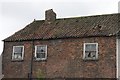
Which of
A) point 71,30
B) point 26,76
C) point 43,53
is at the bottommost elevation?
point 26,76

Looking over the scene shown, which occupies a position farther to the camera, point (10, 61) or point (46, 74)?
point (10, 61)

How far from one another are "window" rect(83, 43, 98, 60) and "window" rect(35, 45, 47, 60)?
441 centimetres

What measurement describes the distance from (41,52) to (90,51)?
5346 millimetres

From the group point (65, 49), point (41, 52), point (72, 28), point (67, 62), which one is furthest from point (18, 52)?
point (72, 28)

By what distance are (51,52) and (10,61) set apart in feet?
16.1

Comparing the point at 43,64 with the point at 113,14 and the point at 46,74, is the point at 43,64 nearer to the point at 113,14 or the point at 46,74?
the point at 46,74

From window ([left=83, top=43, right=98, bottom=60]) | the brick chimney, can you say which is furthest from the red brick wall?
the brick chimney

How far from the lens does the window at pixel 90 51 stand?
107 ft

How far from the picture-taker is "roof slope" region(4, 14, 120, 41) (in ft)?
111

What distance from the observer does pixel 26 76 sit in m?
35.4

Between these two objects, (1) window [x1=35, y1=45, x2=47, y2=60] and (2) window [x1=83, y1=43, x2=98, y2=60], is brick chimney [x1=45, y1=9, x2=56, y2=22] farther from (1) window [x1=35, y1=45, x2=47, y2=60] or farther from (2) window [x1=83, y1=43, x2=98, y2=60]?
(2) window [x1=83, y1=43, x2=98, y2=60]

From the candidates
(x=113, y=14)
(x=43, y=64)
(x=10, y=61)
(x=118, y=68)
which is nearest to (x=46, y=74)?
(x=43, y=64)

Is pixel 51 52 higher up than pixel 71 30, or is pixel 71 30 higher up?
pixel 71 30

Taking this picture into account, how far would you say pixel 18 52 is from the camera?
36.5 metres
